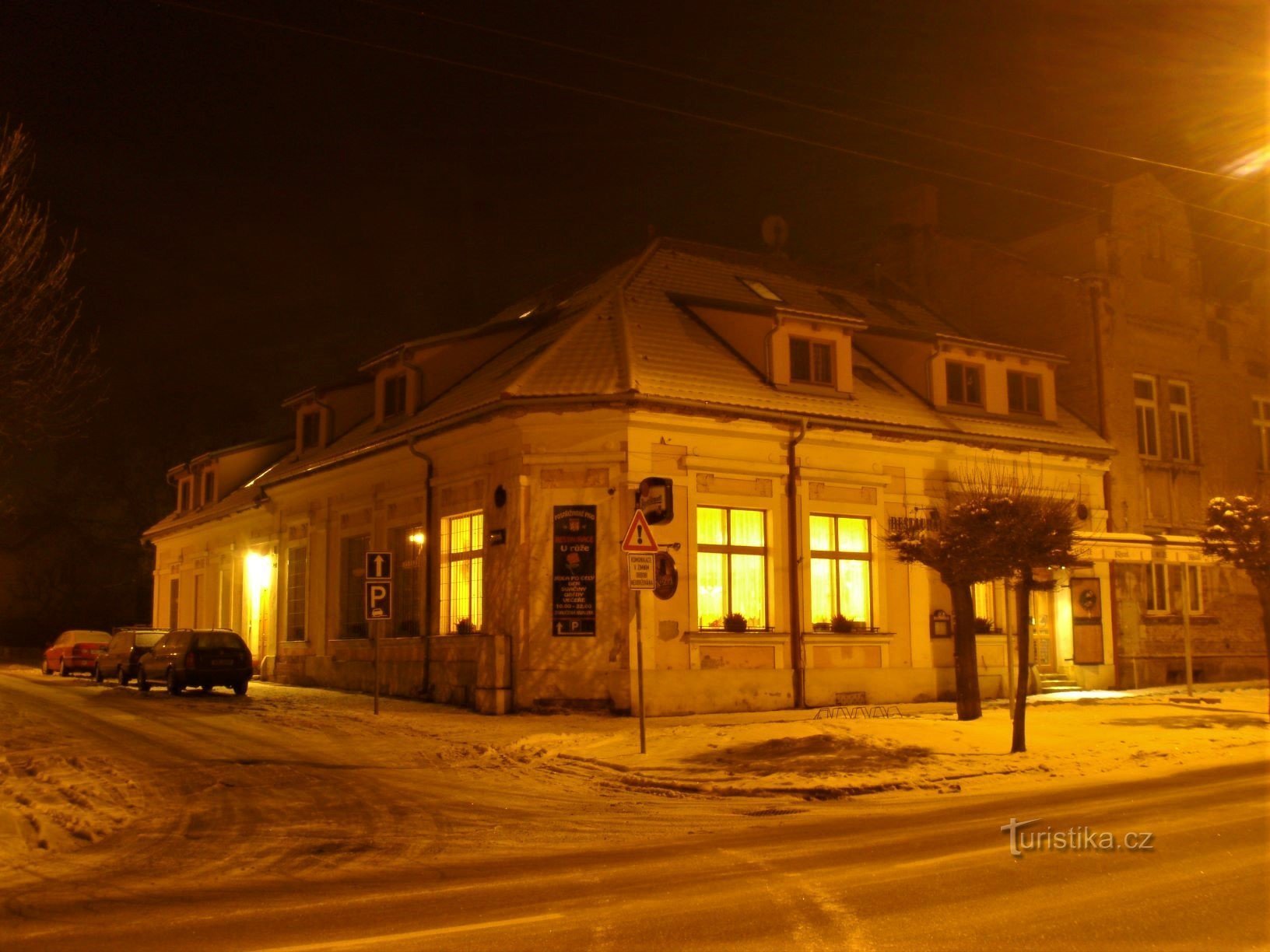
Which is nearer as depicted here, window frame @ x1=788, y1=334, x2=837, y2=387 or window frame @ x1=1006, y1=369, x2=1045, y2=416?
window frame @ x1=788, y1=334, x2=837, y2=387

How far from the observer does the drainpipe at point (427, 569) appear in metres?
23.9

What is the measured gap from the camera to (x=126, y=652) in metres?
30.6

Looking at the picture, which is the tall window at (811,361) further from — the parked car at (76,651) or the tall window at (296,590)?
the parked car at (76,651)

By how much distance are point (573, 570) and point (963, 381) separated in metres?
11.6

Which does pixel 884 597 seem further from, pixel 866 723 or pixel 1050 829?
pixel 1050 829

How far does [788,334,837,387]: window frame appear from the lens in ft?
79.7

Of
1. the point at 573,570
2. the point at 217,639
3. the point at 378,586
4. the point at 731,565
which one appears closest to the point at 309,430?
the point at 217,639

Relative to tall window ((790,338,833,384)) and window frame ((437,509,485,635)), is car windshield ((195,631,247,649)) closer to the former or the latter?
window frame ((437,509,485,635))

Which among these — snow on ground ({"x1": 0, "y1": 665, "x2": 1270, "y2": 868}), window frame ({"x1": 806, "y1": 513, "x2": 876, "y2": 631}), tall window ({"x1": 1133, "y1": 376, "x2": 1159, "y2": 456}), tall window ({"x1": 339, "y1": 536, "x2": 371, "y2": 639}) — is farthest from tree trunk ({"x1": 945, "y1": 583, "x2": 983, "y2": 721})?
tall window ({"x1": 339, "y1": 536, "x2": 371, "y2": 639})

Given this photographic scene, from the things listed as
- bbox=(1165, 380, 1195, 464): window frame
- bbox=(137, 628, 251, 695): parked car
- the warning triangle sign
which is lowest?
bbox=(137, 628, 251, 695): parked car

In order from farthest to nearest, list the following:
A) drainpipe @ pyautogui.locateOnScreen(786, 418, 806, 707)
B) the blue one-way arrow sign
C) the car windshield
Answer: the car windshield, drainpipe @ pyautogui.locateOnScreen(786, 418, 806, 707), the blue one-way arrow sign

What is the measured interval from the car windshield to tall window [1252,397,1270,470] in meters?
27.6

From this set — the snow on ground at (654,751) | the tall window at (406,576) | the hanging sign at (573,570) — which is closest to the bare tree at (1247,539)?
the snow on ground at (654,751)

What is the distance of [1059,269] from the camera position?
103ft
